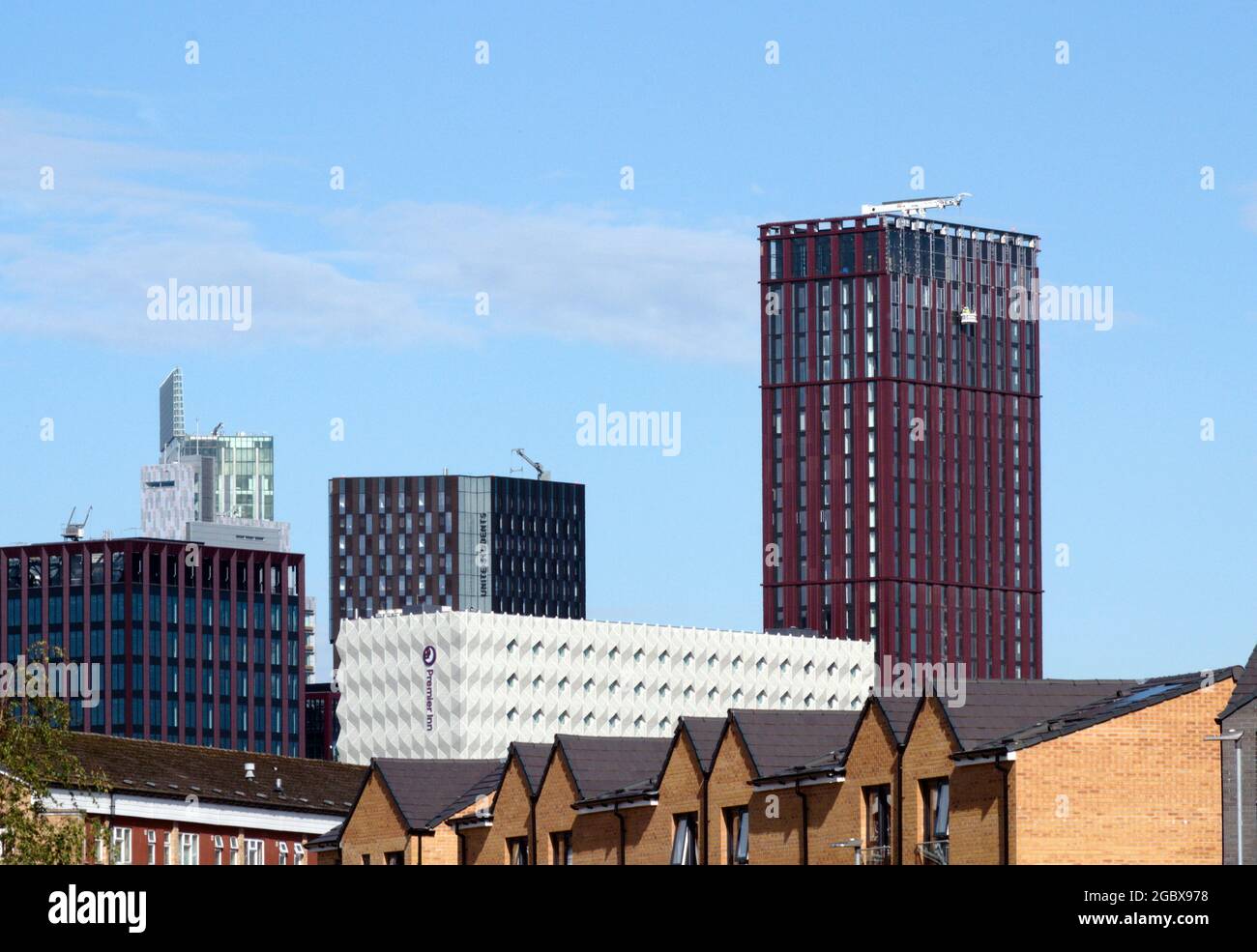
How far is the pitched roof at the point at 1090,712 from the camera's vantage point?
200 ft

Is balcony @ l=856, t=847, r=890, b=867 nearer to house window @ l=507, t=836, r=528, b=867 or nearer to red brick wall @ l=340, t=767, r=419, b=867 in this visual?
house window @ l=507, t=836, r=528, b=867

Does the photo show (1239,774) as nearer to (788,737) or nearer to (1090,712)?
(1090,712)

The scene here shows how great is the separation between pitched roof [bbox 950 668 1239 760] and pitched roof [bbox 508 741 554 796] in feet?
67.8

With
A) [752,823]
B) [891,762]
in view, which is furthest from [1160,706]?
[752,823]

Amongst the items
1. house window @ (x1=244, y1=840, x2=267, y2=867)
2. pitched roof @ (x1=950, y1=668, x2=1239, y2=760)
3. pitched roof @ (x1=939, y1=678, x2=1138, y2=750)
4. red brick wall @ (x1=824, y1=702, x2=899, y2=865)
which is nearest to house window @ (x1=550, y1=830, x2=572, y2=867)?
red brick wall @ (x1=824, y1=702, x2=899, y2=865)

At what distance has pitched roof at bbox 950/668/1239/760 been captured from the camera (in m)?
61.0

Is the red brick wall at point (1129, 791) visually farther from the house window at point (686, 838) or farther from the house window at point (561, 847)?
the house window at point (561, 847)

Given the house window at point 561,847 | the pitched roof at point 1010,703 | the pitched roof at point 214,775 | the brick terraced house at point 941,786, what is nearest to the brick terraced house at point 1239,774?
the brick terraced house at point 941,786

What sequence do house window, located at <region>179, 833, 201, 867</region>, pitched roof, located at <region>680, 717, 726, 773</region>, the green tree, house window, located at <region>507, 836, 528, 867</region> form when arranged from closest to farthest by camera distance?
1. the green tree
2. pitched roof, located at <region>680, 717, 726, 773</region>
3. house window, located at <region>507, 836, 528, 867</region>
4. house window, located at <region>179, 833, 201, 867</region>
